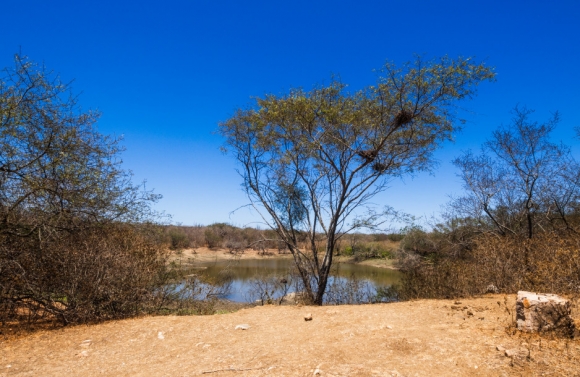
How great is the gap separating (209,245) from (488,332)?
38.9 meters

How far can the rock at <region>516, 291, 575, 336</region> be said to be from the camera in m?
5.02

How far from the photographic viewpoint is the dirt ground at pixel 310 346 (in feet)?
14.7

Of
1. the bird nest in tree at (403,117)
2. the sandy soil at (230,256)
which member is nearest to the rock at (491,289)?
the bird nest in tree at (403,117)

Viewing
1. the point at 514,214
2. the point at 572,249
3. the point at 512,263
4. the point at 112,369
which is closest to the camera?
the point at 112,369

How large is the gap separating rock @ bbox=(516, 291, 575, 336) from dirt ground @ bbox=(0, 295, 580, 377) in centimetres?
23

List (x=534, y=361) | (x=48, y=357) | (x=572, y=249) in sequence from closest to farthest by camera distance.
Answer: (x=534, y=361), (x=48, y=357), (x=572, y=249)

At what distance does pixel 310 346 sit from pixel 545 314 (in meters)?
3.42

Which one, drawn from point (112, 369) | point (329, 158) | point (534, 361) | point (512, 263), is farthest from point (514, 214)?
point (112, 369)

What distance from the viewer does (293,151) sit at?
1254 cm

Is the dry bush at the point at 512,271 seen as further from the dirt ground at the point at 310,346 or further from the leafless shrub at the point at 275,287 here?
the leafless shrub at the point at 275,287

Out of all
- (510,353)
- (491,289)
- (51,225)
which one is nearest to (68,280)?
(51,225)

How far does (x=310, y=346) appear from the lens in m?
5.52

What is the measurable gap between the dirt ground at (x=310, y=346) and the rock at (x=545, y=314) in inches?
8.9

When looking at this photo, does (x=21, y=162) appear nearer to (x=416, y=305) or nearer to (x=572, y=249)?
(x=416, y=305)
